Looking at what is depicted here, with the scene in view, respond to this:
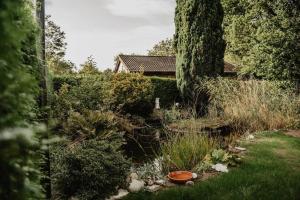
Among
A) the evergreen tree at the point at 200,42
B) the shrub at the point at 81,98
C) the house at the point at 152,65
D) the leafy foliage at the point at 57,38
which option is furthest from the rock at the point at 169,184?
the leafy foliage at the point at 57,38

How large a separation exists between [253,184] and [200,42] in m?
10.5

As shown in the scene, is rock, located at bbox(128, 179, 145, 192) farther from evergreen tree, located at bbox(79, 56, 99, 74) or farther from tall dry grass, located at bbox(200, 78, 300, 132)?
evergreen tree, located at bbox(79, 56, 99, 74)

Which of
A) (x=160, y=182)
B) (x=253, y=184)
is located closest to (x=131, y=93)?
(x=160, y=182)

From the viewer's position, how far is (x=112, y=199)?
457 centimetres

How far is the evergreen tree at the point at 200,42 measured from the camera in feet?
47.3

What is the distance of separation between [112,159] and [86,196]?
64cm

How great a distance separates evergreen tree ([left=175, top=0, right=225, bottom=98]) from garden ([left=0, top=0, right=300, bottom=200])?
0.14 feet

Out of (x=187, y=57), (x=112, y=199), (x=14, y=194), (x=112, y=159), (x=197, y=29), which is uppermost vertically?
(x=197, y=29)

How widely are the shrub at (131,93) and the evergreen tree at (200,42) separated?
6.37 feet

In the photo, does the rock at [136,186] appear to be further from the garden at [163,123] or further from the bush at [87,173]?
the bush at [87,173]

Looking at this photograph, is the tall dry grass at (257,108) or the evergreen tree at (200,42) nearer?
the tall dry grass at (257,108)

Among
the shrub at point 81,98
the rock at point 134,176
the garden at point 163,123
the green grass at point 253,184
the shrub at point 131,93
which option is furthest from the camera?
the shrub at point 131,93

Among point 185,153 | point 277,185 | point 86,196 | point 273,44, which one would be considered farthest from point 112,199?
point 273,44

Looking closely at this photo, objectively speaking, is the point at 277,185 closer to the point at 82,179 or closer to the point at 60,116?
the point at 82,179
